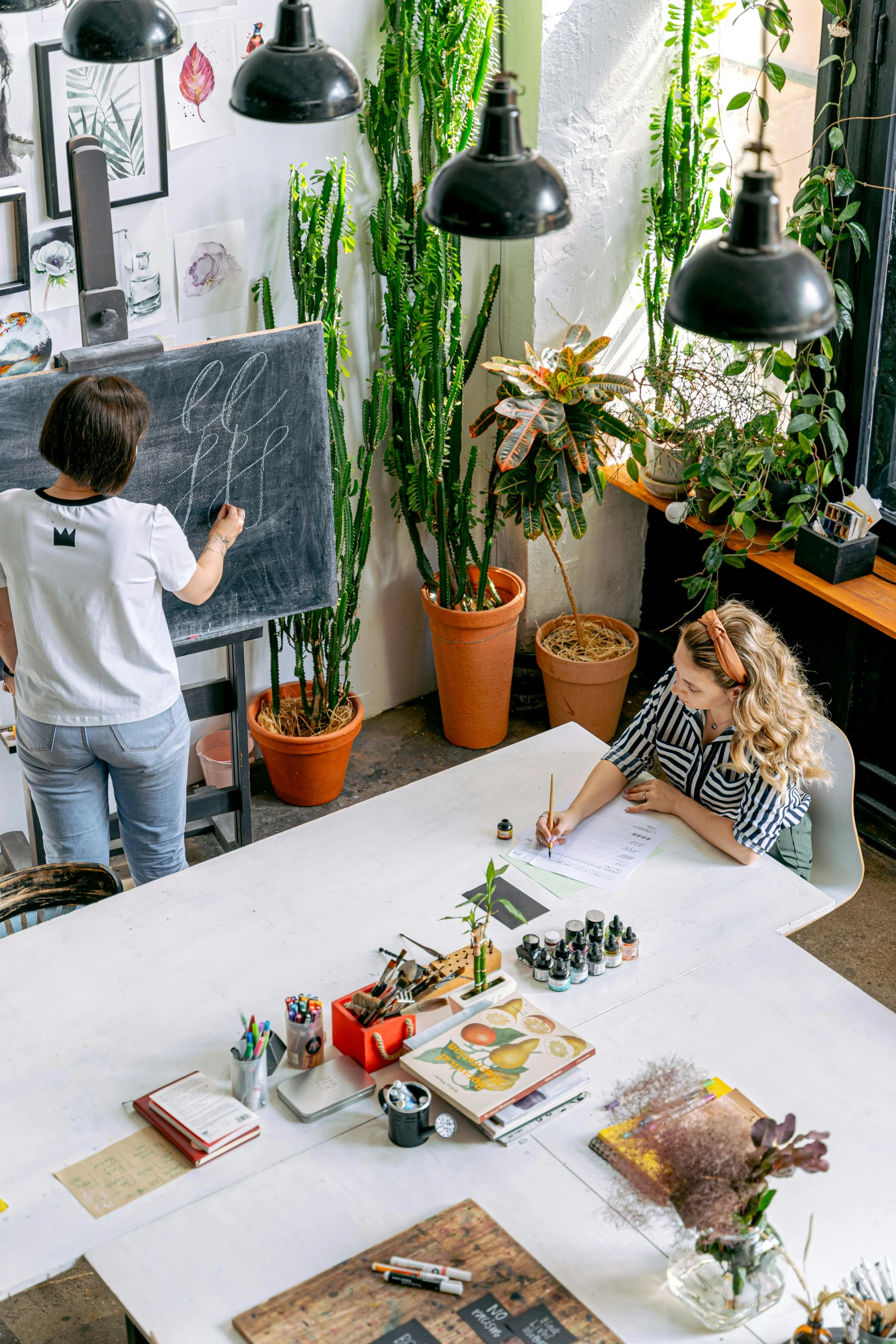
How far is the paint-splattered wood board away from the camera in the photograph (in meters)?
2.07

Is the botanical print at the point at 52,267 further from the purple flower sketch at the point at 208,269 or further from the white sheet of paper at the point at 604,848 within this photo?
the white sheet of paper at the point at 604,848

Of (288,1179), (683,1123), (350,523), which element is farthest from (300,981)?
(350,523)

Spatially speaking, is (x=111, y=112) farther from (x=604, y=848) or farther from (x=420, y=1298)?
(x=420, y=1298)

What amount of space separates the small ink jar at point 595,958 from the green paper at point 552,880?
0.24 m

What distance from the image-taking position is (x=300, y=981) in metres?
2.74

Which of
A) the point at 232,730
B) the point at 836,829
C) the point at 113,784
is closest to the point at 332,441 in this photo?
the point at 232,730

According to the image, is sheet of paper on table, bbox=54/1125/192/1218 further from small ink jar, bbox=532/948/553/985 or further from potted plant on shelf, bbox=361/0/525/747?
potted plant on shelf, bbox=361/0/525/747

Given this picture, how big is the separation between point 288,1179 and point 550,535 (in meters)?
2.64

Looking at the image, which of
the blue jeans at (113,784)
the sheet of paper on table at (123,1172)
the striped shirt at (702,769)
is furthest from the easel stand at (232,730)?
the sheet of paper on table at (123,1172)

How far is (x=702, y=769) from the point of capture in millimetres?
3291

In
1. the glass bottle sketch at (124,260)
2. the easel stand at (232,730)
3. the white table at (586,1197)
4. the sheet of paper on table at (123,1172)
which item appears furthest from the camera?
the easel stand at (232,730)

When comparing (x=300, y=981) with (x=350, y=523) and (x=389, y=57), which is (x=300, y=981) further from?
(x=389, y=57)

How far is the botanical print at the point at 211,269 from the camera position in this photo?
4.02 meters

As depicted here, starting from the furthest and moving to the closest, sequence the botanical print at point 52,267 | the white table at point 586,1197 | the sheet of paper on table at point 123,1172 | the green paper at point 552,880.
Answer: the botanical print at point 52,267 → the green paper at point 552,880 → the sheet of paper on table at point 123,1172 → the white table at point 586,1197
